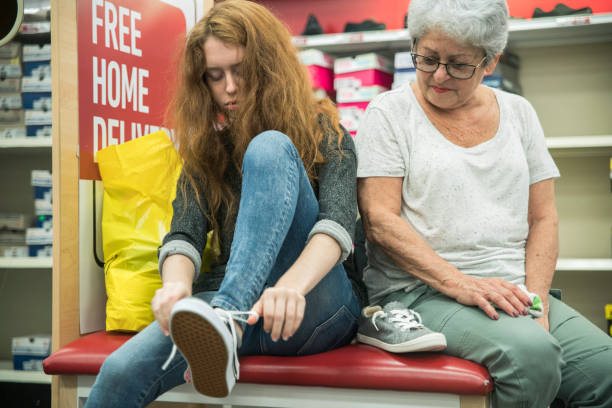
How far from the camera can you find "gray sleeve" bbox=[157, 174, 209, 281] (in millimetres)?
1305

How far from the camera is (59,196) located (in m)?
1.52

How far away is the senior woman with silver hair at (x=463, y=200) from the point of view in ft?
4.25

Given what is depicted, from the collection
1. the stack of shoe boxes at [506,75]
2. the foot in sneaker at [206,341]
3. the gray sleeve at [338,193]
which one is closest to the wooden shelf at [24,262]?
the gray sleeve at [338,193]

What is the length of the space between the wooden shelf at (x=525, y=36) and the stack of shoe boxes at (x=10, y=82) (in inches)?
46.5

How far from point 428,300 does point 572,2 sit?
2106mm

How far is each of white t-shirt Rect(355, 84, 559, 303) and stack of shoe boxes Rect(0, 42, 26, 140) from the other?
1799 millimetres

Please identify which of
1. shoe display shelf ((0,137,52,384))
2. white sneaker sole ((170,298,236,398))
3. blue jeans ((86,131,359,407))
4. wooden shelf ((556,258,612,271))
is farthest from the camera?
shoe display shelf ((0,137,52,384))

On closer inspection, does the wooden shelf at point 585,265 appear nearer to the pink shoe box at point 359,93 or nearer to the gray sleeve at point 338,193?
the pink shoe box at point 359,93

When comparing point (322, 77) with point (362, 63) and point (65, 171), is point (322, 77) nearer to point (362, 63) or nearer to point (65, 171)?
point (362, 63)

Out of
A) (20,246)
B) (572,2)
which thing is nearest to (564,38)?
(572,2)

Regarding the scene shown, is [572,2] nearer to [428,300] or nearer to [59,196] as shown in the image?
[428,300]

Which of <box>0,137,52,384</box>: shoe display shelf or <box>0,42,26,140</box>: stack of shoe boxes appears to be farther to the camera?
<box>0,137,52,384</box>: shoe display shelf

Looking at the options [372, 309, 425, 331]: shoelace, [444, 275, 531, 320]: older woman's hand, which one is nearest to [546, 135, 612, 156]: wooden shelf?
[444, 275, 531, 320]: older woman's hand

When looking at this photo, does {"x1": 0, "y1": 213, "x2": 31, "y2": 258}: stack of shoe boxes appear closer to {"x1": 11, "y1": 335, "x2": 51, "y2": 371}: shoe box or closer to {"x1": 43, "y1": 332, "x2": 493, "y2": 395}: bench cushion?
{"x1": 11, "y1": 335, "x2": 51, "y2": 371}: shoe box
